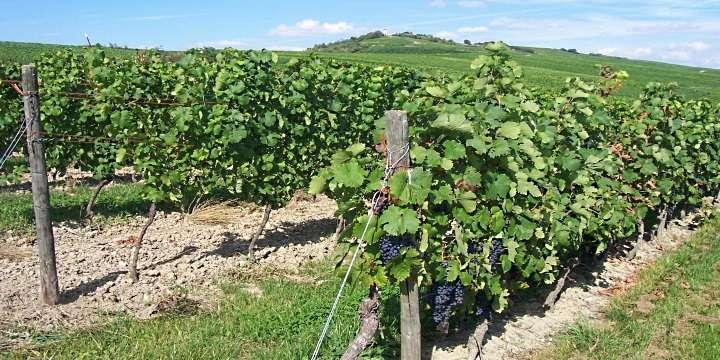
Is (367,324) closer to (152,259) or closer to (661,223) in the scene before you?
(152,259)

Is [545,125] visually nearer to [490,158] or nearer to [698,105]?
[490,158]

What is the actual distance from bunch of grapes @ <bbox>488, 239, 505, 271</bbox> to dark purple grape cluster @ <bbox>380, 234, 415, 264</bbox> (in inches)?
49.0

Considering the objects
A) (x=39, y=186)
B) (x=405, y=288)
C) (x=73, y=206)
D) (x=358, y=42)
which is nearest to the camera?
(x=405, y=288)

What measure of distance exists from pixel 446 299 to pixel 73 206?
680 cm

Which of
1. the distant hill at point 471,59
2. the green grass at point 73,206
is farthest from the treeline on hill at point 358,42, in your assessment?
the green grass at point 73,206

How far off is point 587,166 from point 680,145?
2.87m

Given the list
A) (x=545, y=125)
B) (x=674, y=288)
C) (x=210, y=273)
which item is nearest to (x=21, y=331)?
(x=210, y=273)

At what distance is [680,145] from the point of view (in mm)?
8039

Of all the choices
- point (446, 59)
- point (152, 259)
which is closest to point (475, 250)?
point (152, 259)

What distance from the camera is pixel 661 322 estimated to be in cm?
565

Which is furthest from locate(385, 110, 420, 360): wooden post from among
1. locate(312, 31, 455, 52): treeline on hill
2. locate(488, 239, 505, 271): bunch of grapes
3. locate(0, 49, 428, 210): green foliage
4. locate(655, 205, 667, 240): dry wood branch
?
locate(312, 31, 455, 52): treeline on hill

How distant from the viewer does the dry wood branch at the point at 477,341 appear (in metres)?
4.77

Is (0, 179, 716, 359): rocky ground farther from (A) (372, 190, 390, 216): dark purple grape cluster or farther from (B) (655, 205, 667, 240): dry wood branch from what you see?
(A) (372, 190, 390, 216): dark purple grape cluster

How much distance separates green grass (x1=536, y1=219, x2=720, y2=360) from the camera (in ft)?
16.7
